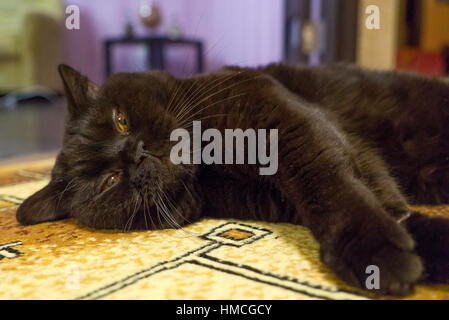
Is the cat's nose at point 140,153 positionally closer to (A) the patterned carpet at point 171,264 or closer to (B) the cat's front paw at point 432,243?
(A) the patterned carpet at point 171,264

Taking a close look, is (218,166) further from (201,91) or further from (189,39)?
(189,39)

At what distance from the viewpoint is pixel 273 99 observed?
1047mm

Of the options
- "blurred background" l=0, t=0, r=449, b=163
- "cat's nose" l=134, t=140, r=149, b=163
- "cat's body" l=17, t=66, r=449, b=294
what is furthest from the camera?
"blurred background" l=0, t=0, r=449, b=163

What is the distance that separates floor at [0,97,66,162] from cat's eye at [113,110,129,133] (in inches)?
33.8

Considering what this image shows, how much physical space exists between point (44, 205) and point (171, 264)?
0.46m

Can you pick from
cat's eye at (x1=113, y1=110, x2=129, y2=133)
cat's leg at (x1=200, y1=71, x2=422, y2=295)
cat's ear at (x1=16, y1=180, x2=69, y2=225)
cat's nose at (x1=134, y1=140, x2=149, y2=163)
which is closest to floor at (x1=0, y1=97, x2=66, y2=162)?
cat's ear at (x1=16, y1=180, x2=69, y2=225)

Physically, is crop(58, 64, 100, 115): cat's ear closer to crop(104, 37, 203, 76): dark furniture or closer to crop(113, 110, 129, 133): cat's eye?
crop(113, 110, 129, 133): cat's eye

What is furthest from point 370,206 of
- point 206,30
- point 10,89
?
point 10,89

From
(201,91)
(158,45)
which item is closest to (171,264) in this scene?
(201,91)

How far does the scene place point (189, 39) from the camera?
15.4ft

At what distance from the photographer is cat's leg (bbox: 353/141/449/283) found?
0.75 metres

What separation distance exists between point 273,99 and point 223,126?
0.13 meters

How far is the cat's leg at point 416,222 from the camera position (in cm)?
75
